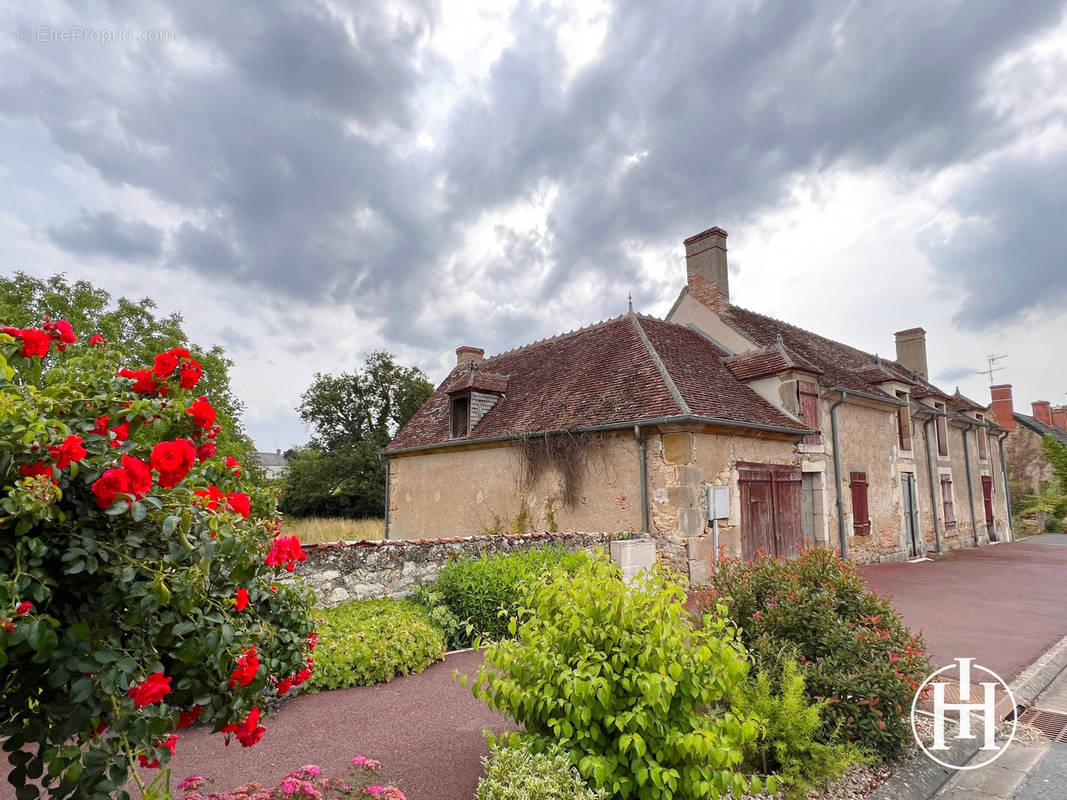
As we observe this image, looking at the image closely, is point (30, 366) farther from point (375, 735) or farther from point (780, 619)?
point (780, 619)

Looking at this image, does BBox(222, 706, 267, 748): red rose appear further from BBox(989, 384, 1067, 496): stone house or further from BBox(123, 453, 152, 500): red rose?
BBox(989, 384, 1067, 496): stone house

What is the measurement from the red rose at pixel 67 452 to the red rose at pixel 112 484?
90mm

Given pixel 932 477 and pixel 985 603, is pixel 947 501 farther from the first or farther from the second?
pixel 985 603

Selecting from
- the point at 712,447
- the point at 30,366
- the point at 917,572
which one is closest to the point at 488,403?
the point at 712,447

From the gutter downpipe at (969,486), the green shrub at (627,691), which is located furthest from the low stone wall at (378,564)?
the gutter downpipe at (969,486)

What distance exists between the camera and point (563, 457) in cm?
1202

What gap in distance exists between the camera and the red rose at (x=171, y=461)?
193cm

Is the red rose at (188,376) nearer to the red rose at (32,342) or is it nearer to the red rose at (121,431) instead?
the red rose at (121,431)

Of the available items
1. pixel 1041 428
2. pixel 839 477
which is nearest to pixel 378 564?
pixel 839 477

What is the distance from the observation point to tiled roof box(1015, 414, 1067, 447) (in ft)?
106

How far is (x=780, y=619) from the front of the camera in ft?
13.6

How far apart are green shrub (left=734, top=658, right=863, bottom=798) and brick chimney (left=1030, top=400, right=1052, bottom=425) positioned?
4485 centimetres

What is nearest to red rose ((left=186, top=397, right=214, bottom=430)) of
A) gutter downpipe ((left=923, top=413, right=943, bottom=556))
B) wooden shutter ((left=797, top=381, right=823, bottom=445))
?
wooden shutter ((left=797, top=381, right=823, bottom=445))
